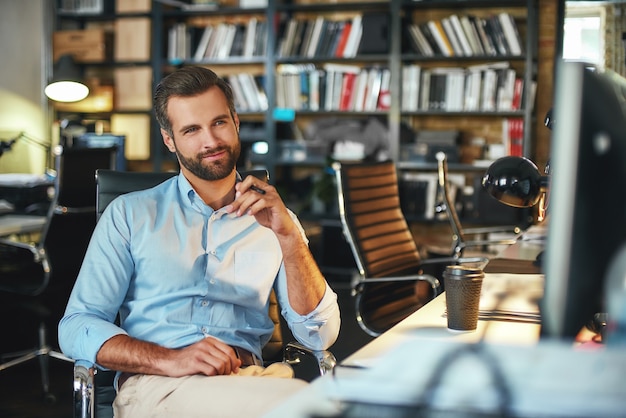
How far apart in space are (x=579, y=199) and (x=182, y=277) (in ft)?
3.68

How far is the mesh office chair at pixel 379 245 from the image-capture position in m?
2.94

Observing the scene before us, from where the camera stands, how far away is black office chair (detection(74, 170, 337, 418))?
5.34 feet

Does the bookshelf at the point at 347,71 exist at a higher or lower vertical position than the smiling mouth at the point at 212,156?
higher

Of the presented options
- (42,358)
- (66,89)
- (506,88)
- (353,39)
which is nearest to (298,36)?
(353,39)

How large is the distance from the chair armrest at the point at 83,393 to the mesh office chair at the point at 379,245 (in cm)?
129

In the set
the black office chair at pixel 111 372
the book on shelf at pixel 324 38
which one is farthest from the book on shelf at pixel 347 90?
the black office chair at pixel 111 372

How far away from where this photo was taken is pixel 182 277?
5.95 feet

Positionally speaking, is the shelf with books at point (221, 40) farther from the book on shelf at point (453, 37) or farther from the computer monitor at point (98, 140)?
the book on shelf at point (453, 37)

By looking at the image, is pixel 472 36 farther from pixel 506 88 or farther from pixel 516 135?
pixel 516 135

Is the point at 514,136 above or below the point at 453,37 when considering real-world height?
below

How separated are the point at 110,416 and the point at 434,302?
0.80 metres

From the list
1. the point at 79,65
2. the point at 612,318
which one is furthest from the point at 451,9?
the point at 612,318

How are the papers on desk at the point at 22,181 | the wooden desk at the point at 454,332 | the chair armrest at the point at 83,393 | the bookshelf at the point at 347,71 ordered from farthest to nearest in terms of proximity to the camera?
1. the bookshelf at the point at 347,71
2. the papers on desk at the point at 22,181
3. the chair armrest at the point at 83,393
4. the wooden desk at the point at 454,332

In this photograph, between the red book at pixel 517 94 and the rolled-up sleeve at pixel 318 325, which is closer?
the rolled-up sleeve at pixel 318 325
